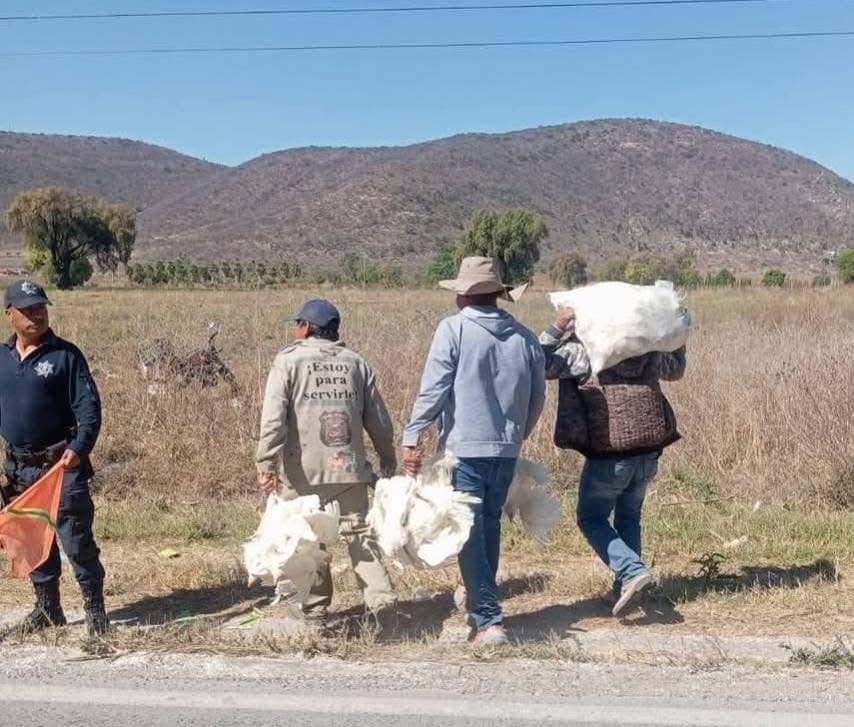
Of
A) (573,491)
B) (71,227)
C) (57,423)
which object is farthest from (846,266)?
(71,227)

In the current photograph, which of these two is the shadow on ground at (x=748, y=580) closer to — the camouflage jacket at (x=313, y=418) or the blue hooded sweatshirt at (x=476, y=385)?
the blue hooded sweatshirt at (x=476, y=385)

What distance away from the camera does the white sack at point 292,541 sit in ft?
15.5

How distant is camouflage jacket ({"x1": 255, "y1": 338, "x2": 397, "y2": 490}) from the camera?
16.1 feet

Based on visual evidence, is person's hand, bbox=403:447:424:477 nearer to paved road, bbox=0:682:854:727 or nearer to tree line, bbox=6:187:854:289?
paved road, bbox=0:682:854:727

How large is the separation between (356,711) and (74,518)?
6.08 feet

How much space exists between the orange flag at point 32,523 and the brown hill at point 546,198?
8313 cm

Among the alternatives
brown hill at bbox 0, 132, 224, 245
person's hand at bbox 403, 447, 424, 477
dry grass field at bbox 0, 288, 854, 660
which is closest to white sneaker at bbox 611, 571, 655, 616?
dry grass field at bbox 0, 288, 854, 660

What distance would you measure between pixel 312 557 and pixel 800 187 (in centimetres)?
13414

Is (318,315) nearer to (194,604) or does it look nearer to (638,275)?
(194,604)

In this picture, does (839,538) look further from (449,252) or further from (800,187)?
(800,187)

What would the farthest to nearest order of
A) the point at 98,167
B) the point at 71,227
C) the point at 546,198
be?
the point at 98,167 < the point at 546,198 < the point at 71,227

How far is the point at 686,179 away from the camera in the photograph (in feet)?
408

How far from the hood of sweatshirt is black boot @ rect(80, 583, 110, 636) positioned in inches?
88.7

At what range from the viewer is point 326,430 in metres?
4.95
